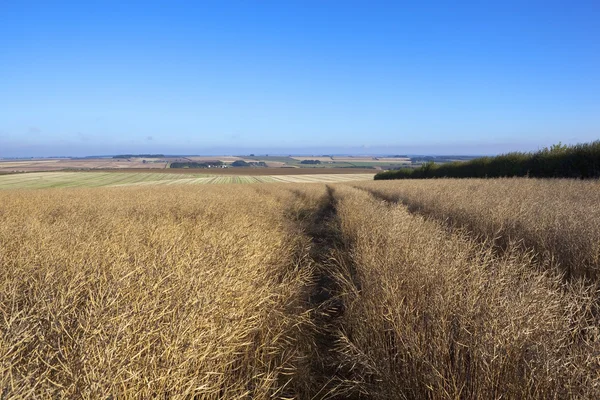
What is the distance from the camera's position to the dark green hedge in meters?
20.8

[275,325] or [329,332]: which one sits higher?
[275,325]

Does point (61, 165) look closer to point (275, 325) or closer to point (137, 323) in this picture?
point (275, 325)

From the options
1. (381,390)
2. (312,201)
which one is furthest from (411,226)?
(312,201)

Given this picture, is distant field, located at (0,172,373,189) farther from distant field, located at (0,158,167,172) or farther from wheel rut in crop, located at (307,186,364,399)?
wheel rut in crop, located at (307,186,364,399)

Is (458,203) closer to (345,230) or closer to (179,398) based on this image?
(345,230)

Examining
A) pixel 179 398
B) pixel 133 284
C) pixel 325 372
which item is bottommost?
pixel 325 372

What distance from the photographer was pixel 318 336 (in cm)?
400

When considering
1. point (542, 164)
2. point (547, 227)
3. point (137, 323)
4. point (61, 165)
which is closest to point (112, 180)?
point (542, 164)

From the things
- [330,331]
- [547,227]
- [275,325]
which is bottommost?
[330,331]

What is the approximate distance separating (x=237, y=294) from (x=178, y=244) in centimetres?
132

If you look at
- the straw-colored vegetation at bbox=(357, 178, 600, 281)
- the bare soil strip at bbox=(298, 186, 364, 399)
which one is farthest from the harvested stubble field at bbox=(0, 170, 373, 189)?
the bare soil strip at bbox=(298, 186, 364, 399)

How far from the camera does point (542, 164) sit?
82.3 feet

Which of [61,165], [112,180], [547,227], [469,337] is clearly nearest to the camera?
[469,337]

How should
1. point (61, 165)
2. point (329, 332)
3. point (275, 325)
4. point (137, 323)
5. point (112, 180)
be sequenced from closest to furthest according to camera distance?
point (137, 323) < point (275, 325) < point (329, 332) < point (112, 180) < point (61, 165)
